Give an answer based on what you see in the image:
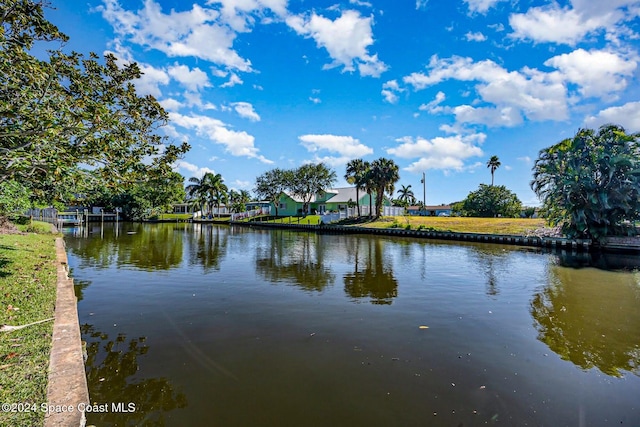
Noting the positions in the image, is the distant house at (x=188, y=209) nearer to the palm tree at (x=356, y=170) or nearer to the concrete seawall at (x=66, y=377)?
the palm tree at (x=356, y=170)

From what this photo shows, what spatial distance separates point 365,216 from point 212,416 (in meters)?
46.3

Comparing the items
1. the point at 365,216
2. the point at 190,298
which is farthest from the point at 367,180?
the point at 190,298

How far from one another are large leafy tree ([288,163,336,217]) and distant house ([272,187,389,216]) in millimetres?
2506

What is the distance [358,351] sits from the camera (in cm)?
670

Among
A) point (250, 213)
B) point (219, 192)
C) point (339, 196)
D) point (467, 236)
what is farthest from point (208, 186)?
point (467, 236)

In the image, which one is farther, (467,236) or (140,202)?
(140,202)

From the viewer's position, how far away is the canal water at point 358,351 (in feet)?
15.6

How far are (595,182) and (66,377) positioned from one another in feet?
106

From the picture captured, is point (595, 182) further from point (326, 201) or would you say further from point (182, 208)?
point (182, 208)

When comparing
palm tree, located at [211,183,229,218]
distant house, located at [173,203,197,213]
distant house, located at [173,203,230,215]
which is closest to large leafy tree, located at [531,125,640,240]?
palm tree, located at [211,183,229,218]

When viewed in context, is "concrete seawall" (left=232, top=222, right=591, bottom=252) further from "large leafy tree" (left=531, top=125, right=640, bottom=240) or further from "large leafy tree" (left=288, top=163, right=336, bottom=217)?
"large leafy tree" (left=288, top=163, right=336, bottom=217)

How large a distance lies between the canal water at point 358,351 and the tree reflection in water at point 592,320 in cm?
5

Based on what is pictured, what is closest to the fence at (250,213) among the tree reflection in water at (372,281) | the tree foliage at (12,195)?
the tree foliage at (12,195)

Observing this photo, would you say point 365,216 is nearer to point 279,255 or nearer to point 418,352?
point 279,255
